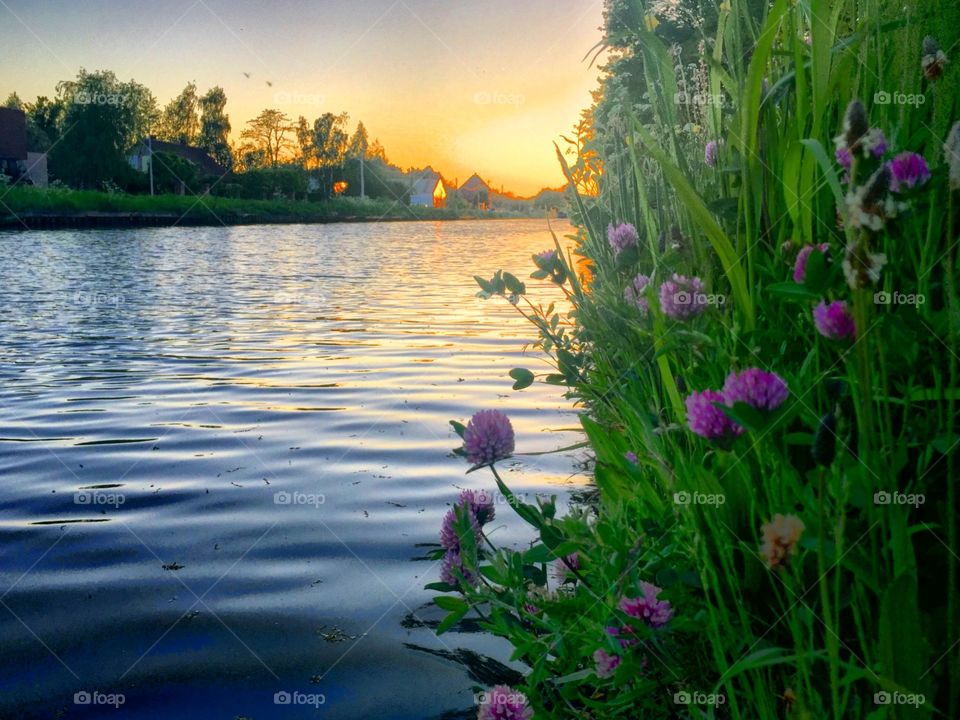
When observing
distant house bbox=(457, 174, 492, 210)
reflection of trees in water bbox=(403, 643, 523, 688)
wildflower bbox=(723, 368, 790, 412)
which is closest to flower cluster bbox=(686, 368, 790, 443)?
wildflower bbox=(723, 368, 790, 412)

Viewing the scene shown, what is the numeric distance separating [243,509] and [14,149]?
68259mm

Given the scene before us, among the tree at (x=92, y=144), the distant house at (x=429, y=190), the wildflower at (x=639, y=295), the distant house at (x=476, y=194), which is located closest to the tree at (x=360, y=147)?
the distant house at (x=429, y=190)

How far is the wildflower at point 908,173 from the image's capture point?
1.60 m

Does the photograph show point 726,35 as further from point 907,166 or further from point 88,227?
point 88,227

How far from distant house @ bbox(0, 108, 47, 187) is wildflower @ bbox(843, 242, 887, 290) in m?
70.1

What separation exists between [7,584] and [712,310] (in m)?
3.27

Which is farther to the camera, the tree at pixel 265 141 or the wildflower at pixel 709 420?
the tree at pixel 265 141

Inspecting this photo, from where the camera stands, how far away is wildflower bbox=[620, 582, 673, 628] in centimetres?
200

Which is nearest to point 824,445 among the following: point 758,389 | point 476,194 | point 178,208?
point 758,389

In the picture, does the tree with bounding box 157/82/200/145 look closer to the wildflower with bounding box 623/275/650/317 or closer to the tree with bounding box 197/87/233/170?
the tree with bounding box 197/87/233/170

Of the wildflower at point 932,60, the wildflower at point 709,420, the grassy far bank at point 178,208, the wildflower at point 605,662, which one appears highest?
the grassy far bank at point 178,208

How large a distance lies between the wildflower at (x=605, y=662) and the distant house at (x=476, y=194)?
119466 millimetres

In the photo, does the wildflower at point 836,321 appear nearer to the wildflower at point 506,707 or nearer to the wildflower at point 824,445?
the wildflower at point 824,445

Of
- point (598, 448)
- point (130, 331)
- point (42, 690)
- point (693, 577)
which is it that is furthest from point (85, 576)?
point (130, 331)
